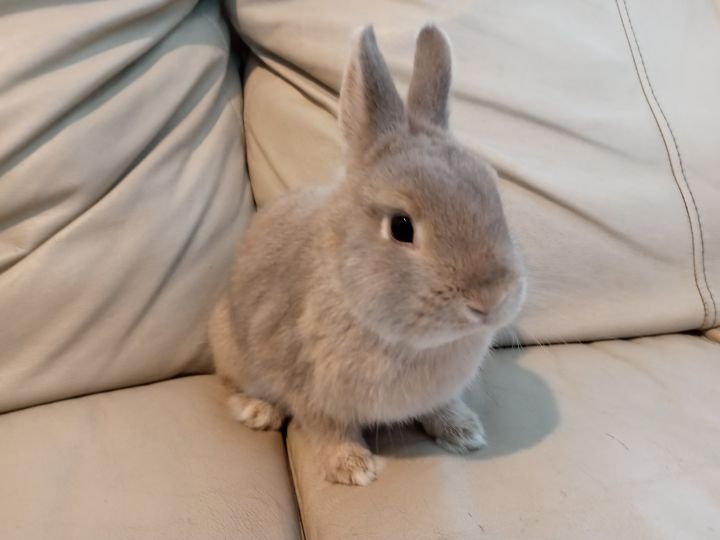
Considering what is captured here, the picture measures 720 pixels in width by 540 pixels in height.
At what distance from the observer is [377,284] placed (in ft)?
3.27

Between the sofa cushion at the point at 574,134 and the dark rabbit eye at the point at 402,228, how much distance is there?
1.80 ft

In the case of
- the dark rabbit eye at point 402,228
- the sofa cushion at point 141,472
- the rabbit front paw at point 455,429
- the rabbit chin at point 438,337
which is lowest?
the sofa cushion at point 141,472

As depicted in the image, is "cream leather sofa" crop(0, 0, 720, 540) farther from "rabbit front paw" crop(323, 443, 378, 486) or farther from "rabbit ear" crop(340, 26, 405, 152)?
"rabbit ear" crop(340, 26, 405, 152)

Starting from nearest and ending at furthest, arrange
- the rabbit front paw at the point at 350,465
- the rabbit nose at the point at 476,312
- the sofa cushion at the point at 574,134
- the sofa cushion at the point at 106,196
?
the rabbit nose at the point at 476,312 < the rabbit front paw at the point at 350,465 < the sofa cushion at the point at 106,196 < the sofa cushion at the point at 574,134

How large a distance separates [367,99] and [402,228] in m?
0.24

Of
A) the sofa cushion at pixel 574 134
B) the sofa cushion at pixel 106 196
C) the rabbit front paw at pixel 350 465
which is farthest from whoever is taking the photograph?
the sofa cushion at pixel 574 134

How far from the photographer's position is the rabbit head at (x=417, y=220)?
3.11 ft

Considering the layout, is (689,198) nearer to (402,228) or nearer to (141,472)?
(402,228)

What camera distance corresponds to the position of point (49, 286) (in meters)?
1.36

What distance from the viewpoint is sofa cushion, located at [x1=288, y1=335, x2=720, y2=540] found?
3.38ft

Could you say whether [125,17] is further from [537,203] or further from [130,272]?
[537,203]

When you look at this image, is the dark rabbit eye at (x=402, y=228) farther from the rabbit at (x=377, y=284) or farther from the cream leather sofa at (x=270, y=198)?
the cream leather sofa at (x=270, y=198)

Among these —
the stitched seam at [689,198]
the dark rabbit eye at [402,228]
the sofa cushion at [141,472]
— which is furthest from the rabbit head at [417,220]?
the stitched seam at [689,198]

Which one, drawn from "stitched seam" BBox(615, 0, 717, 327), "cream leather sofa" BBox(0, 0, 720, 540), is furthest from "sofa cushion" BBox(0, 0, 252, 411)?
"stitched seam" BBox(615, 0, 717, 327)
